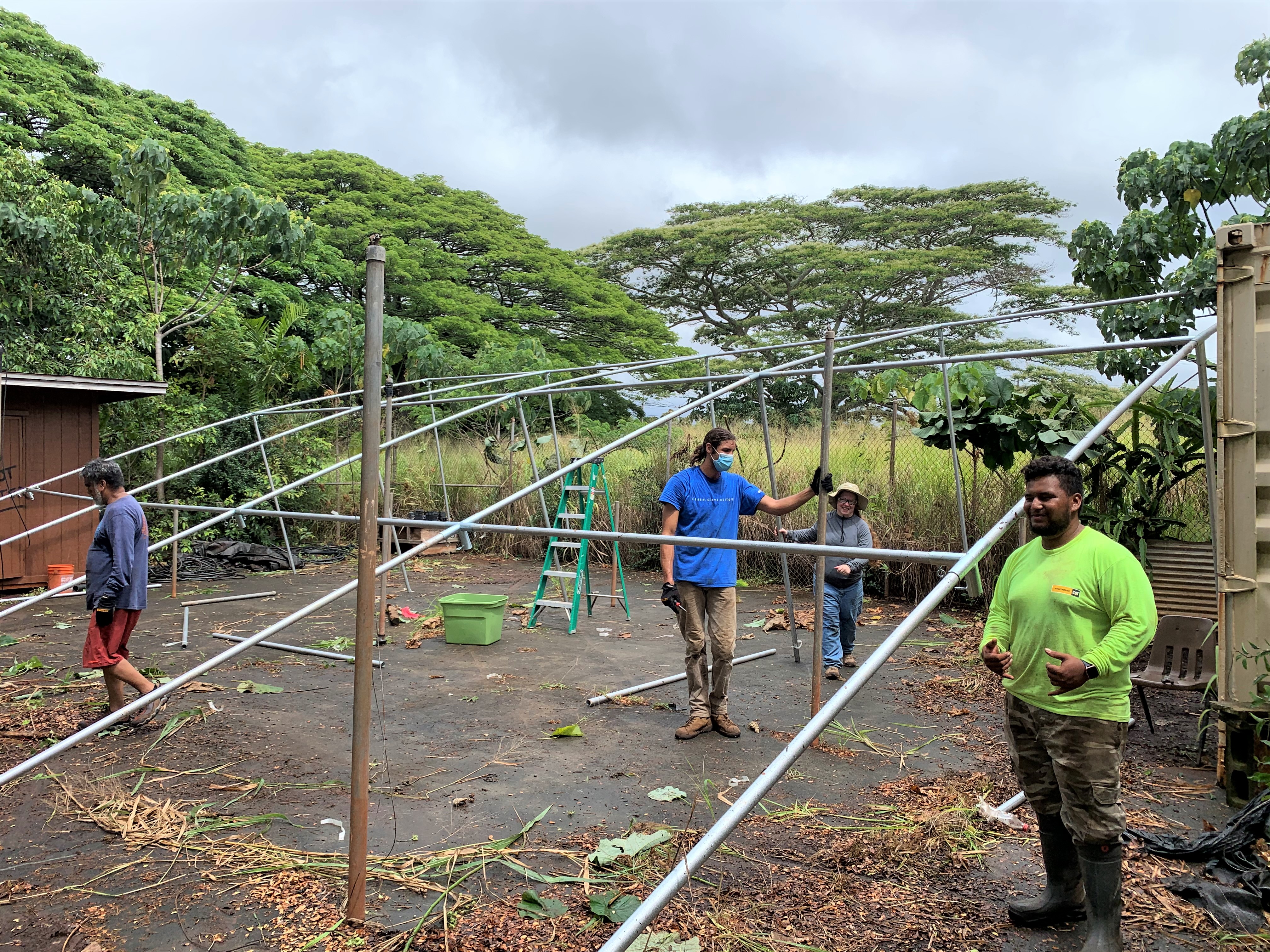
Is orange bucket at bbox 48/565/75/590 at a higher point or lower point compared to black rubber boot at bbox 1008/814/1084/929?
higher

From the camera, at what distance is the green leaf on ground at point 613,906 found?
9.72ft

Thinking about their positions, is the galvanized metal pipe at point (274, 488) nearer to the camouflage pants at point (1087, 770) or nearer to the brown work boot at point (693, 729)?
the brown work boot at point (693, 729)

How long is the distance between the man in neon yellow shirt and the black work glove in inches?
91.4

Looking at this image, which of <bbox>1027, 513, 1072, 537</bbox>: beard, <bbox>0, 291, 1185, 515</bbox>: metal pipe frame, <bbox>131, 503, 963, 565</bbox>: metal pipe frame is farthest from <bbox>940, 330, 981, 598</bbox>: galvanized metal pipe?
<bbox>131, 503, 963, 565</bbox>: metal pipe frame

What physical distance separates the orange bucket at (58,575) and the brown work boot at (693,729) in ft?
27.3

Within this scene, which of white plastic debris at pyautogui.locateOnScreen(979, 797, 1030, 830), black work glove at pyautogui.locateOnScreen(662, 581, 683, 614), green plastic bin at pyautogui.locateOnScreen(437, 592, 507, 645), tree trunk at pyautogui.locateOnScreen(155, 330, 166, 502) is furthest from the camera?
tree trunk at pyautogui.locateOnScreen(155, 330, 166, 502)

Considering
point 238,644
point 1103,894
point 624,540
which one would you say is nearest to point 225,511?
point 238,644

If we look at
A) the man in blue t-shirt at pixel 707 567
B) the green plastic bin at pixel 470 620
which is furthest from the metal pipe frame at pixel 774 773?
the green plastic bin at pixel 470 620

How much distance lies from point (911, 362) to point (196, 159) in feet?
69.0

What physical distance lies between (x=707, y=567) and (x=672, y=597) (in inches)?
11.0

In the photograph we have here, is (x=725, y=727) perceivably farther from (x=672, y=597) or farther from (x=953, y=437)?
(x=953, y=437)

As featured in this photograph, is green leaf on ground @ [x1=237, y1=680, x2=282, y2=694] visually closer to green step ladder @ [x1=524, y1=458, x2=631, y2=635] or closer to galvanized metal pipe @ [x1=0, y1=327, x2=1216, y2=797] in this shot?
galvanized metal pipe @ [x1=0, y1=327, x2=1216, y2=797]

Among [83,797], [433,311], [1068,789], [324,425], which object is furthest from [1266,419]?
[433,311]

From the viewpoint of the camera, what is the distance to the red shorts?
5047 mm
